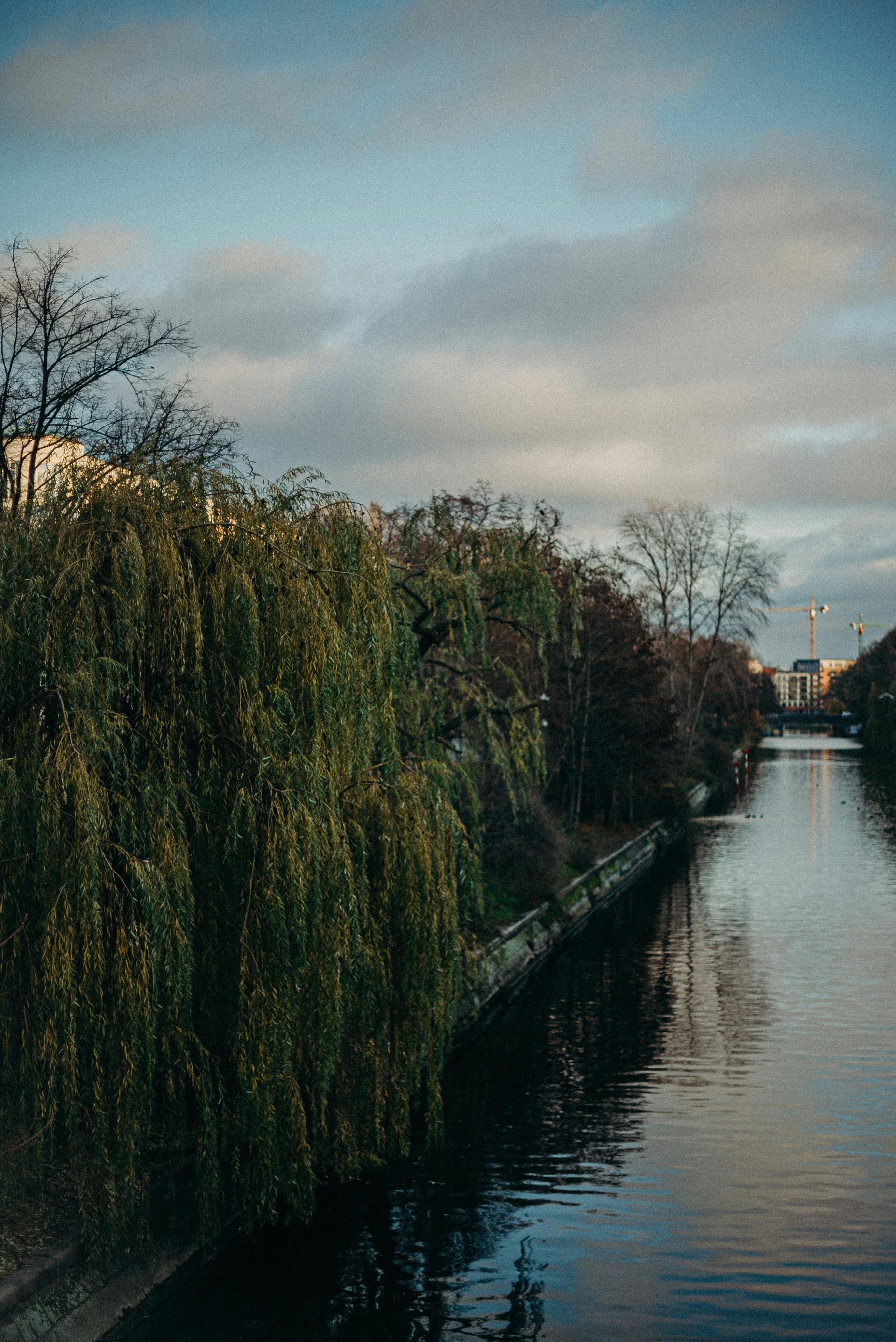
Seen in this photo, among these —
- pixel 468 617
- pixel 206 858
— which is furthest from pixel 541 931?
pixel 206 858

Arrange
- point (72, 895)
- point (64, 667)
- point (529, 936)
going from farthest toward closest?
point (529, 936), point (64, 667), point (72, 895)

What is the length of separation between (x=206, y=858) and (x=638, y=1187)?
5.76 metres

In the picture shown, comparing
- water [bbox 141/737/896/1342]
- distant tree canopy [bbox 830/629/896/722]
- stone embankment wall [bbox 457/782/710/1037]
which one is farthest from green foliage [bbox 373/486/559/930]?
distant tree canopy [bbox 830/629/896/722]

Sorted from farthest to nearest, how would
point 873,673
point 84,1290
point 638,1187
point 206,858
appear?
point 873,673 < point 638,1187 < point 206,858 < point 84,1290

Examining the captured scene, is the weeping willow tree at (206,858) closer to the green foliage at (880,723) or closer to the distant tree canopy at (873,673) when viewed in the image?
the green foliage at (880,723)

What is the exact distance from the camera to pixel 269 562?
10047 mm

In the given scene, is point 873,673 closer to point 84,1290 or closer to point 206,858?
point 206,858

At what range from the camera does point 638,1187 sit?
40.1 ft

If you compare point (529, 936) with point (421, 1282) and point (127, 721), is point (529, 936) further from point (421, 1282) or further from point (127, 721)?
point (127, 721)

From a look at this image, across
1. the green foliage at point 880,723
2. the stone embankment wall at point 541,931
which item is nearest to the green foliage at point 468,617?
the stone embankment wall at point 541,931

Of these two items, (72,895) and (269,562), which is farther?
(269,562)

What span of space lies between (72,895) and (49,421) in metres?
9.58

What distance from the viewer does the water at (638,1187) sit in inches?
375

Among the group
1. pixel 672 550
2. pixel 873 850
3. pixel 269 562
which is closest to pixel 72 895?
pixel 269 562
